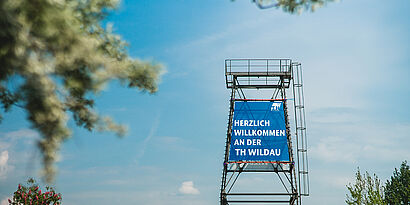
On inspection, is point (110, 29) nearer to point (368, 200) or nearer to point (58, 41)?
point (58, 41)

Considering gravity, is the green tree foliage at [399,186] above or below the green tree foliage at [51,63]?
above

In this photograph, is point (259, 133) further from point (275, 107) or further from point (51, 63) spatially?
point (51, 63)

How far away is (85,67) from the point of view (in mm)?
8477

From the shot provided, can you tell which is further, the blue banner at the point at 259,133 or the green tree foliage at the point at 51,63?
the blue banner at the point at 259,133

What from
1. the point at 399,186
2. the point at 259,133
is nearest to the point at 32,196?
the point at 259,133

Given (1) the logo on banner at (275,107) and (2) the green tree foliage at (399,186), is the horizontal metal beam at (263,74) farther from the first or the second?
(2) the green tree foliage at (399,186)

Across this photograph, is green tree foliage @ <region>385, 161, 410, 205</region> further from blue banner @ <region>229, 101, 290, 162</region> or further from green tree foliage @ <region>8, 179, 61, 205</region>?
green tree foliage @ <region>8, 179, 61, 205</region>

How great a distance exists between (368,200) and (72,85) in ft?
118

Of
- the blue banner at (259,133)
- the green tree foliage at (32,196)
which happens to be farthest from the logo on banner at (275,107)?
the green tree foliage at (32,196)

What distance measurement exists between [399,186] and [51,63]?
2117 inches

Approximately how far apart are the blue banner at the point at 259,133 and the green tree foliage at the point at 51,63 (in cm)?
1860

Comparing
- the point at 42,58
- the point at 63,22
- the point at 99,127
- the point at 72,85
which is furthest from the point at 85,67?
the point at 99,127

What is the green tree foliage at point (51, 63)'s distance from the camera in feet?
22.5

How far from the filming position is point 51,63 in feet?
24.8
